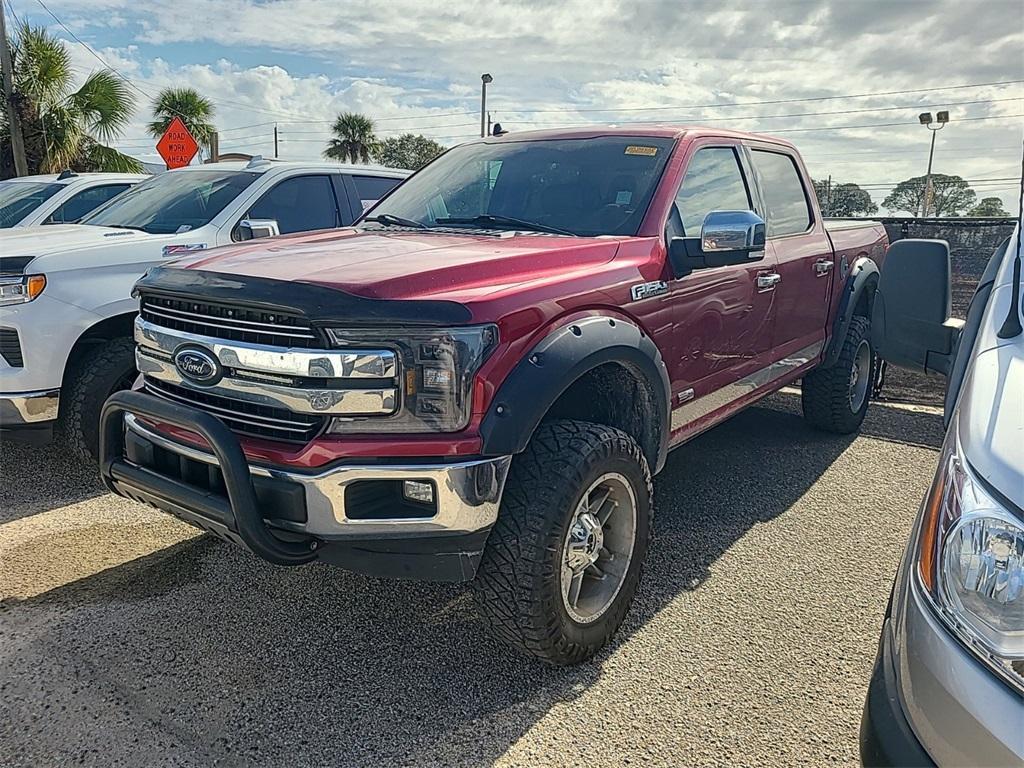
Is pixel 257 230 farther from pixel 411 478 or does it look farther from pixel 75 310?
pixel 411 478

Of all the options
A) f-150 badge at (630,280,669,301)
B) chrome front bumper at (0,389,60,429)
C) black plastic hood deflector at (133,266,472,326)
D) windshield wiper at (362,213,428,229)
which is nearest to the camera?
black plastic hood deflector at (133,266,472,326)

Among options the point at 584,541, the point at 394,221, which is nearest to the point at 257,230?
the point at 394,221

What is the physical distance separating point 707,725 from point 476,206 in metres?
2.42

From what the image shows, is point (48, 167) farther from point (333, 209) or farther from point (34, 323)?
point (34, 323)

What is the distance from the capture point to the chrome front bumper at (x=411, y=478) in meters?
2.32

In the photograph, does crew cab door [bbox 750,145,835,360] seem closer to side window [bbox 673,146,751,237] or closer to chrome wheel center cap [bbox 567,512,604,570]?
side window [bbox 673,146,751,237]

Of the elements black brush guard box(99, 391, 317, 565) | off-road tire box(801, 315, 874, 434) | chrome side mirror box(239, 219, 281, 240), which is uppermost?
Answer: chrome side mirror box(239, 219, 281, 240)

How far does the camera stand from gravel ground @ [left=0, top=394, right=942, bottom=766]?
7.84 feet

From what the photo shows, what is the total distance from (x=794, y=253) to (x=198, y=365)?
3240mm

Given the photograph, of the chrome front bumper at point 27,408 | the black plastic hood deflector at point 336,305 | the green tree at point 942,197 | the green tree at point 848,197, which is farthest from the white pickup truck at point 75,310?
the green tree at point 942,197

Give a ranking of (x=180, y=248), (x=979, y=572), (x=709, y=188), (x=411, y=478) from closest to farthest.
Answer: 1. (x=979, y=572)
2. (x=411, y=478)
3. (x=709, y=188)
4. (x=180, y=248)

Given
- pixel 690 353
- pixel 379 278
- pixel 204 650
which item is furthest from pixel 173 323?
pixel 690 353

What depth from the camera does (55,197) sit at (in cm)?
761

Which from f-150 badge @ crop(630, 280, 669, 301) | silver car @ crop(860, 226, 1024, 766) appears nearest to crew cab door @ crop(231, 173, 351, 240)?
f-150 badge @ crop(630, 280, 669, 301)
